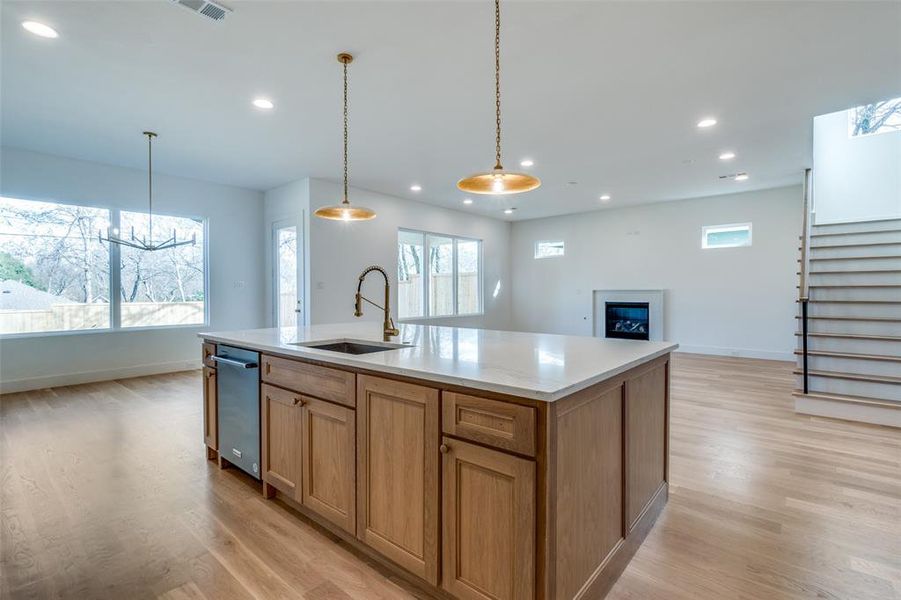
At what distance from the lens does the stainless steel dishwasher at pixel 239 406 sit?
7.90ft

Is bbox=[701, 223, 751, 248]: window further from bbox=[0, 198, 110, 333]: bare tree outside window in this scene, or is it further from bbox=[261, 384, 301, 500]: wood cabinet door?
bbox=[0, 198, 110, 333]: bare tree outside window

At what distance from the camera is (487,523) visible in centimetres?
139

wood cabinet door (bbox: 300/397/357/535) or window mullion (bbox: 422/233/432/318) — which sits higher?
window mullion (bbox: 422/233/432/318)

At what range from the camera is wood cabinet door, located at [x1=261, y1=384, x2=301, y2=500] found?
2.13 metres

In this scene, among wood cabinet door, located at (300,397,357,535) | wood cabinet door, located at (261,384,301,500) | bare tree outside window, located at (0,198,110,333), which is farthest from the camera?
bare tree outside window, located at (0,198,110,333)

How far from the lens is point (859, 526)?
6.89 feet

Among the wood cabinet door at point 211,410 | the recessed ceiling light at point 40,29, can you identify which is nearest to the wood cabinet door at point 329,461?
the wood cabinet door at point 211,410

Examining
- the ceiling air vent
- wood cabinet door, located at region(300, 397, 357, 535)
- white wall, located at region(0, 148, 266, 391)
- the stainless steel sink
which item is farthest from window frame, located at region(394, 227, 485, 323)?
wood cabinet door, located at region(300, 397, 357, 535)

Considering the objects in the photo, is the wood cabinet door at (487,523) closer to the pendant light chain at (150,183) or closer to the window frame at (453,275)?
the pendant light chain at (150,183)

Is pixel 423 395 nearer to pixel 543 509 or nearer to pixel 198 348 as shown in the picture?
pixel 543 509

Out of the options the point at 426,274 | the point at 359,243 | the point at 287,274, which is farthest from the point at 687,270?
the point at 287,274

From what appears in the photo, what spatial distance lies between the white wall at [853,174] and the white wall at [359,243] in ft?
18.4

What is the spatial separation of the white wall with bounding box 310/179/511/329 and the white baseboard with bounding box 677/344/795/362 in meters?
4.14

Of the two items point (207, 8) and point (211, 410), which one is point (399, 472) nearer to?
point (211, 410)
